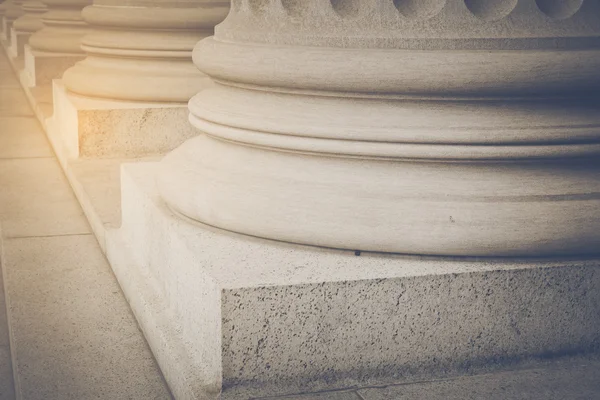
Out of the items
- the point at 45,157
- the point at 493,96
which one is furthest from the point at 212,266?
the point at 45,157

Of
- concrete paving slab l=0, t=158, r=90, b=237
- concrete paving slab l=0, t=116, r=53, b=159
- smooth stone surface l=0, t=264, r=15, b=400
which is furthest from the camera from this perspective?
concrete paving slab l=0, t=116, r=53, b=159

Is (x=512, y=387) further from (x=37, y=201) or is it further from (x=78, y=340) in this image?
(x=37, y=201)

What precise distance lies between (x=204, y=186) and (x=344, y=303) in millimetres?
1569

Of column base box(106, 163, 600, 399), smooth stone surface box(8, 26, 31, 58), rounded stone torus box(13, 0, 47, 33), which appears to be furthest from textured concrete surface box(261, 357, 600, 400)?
smooth stone surface box(8, 26, 31, 58)

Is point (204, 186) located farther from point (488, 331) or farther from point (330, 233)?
point (488, 331)

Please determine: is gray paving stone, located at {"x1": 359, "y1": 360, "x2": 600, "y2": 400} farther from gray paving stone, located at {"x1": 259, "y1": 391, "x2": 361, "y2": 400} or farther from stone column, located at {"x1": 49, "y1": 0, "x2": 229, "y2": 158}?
stone column, located at {"x1": 49, "y1": 0, "x2": 229, "y2": 158}

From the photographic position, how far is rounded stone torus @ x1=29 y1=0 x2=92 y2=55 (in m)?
16.1

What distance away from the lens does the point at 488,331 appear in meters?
5.52

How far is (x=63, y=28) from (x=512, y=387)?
13.0m

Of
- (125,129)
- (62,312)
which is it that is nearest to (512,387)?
(62,312)

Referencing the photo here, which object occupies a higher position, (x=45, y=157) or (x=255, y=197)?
(x=255, y=197)

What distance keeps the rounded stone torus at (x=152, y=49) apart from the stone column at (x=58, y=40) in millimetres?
4007

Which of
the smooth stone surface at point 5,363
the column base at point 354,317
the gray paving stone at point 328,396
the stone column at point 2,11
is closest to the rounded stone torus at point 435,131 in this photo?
the column base at point 354,317

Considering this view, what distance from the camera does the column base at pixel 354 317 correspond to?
514cm
